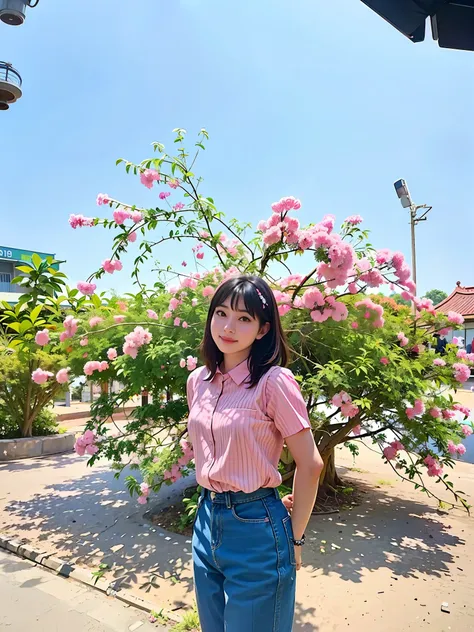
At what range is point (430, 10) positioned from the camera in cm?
165

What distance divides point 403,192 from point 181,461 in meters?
10.7

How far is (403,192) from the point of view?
11.9 m

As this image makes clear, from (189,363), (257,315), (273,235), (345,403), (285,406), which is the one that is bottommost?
(345,403)

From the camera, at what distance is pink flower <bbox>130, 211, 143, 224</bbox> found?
3.46m

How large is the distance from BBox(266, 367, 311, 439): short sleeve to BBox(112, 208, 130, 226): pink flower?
8.15ft

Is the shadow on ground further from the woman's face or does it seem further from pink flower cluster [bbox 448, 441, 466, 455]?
the woman's face

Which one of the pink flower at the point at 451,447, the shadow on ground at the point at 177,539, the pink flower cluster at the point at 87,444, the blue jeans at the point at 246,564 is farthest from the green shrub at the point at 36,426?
the blue jeans at the point at 246,564

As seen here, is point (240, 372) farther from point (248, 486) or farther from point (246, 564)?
point (246, 564)

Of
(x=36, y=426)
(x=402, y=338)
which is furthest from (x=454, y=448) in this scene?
(x=36, y=426)

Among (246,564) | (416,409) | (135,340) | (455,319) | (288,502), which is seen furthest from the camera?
(455,319)

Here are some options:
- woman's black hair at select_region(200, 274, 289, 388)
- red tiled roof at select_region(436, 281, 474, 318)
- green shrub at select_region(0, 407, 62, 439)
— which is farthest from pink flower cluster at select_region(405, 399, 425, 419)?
red tiled roof at select_region(436, 281, 474, 318)

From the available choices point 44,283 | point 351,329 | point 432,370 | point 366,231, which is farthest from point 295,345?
point 44,283

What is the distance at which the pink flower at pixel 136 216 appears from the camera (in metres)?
3.46

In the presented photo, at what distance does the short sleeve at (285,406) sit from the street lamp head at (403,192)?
38.5 feet
